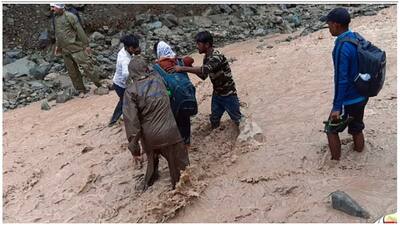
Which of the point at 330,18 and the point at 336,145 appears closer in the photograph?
the point at 330,18

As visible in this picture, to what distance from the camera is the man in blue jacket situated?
4.71 meters

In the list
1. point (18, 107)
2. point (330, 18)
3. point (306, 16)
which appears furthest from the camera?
point (306, 16)

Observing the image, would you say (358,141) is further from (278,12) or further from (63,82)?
(278,12)

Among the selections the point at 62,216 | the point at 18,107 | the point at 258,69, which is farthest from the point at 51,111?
the point at 62,216

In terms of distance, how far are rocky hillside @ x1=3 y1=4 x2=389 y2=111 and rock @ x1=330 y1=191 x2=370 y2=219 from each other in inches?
271

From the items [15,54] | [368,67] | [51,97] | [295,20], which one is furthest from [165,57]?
[295,20]

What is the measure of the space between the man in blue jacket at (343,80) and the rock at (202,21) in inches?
345

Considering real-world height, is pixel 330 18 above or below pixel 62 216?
above

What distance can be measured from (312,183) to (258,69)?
12.5 feet

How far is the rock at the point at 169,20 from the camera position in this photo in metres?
13.4

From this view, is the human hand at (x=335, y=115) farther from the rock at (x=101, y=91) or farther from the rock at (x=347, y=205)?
the rock at (x=101, y=91)

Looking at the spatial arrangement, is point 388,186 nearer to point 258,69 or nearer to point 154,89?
point 154,89

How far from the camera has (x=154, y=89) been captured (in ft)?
16.5

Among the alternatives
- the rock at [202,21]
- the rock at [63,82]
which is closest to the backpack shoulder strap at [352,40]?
the rock at [63,82]
